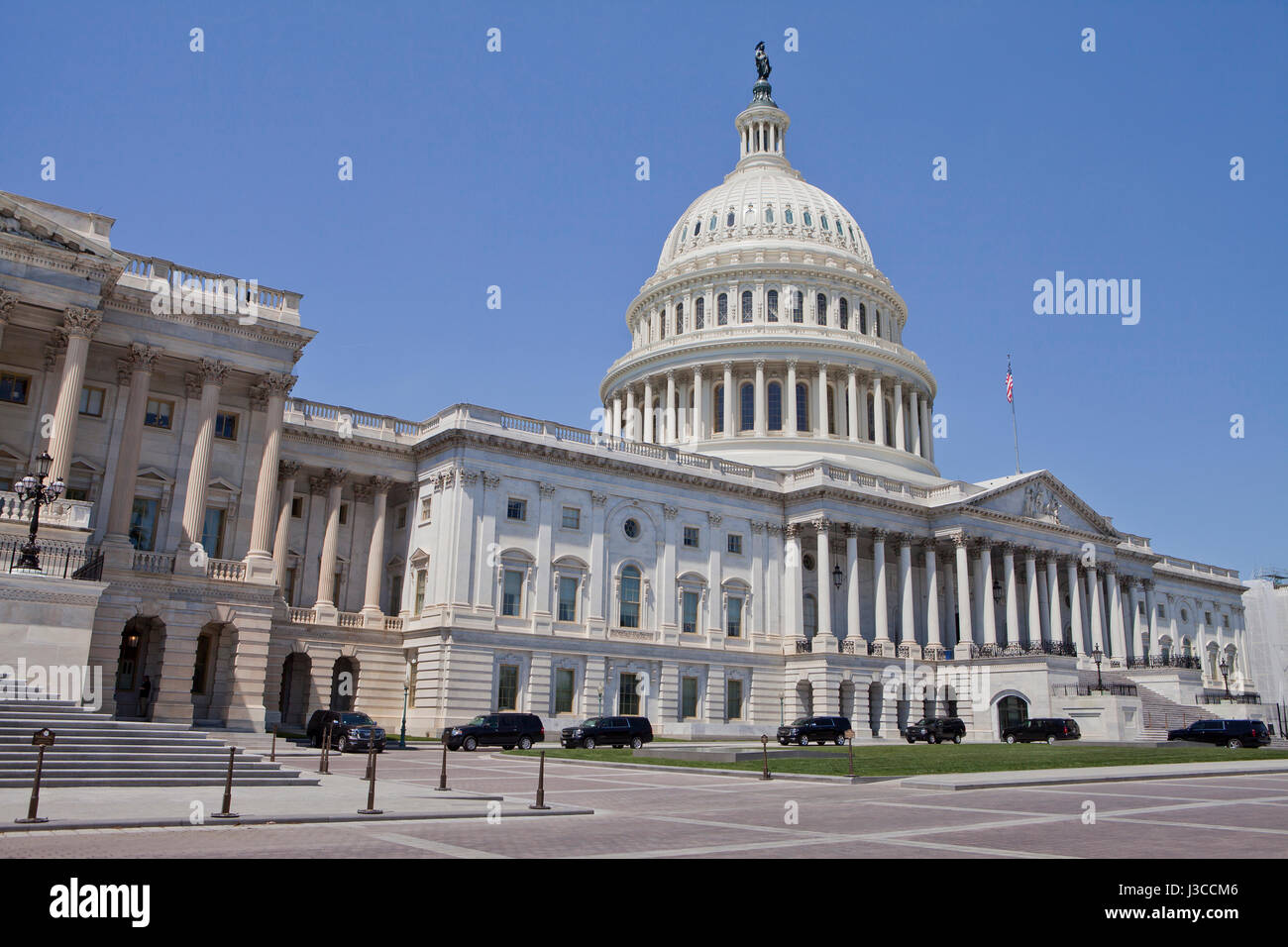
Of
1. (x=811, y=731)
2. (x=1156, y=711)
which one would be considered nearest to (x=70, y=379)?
(x=811, y=731)

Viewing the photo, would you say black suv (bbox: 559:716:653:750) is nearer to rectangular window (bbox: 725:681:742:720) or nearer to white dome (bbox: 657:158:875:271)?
rectangular window (bbox: 725:681:742:720)

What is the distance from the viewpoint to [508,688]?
56031 millimetres

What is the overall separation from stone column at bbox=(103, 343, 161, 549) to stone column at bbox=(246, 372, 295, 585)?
4842 millimetres

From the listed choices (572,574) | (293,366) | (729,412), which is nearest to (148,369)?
(293,366)

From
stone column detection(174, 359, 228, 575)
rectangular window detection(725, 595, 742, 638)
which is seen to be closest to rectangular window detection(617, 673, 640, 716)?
rectangular window detection(725, 595, 742, 638)

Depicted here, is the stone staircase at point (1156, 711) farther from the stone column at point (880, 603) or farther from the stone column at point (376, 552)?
the stone column at point (376, 552)

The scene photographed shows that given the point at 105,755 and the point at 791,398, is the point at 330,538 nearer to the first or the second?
the point at 105,755

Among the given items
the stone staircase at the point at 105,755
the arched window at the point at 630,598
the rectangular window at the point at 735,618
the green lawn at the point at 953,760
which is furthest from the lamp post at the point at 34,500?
the rectangular window at the point at 735,618

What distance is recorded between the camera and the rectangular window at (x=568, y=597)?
195 feet

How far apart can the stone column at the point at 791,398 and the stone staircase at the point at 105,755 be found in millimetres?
63594

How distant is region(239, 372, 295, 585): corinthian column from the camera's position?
44.6 meters

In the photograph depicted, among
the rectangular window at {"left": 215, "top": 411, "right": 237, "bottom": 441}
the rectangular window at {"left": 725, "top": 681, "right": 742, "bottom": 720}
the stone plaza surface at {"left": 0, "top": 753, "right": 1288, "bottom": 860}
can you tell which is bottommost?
the stone plaza surface at {"left": 0, "top": 753, "right": 1288, "bottom": 860}

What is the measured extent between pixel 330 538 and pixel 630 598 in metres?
17.9
